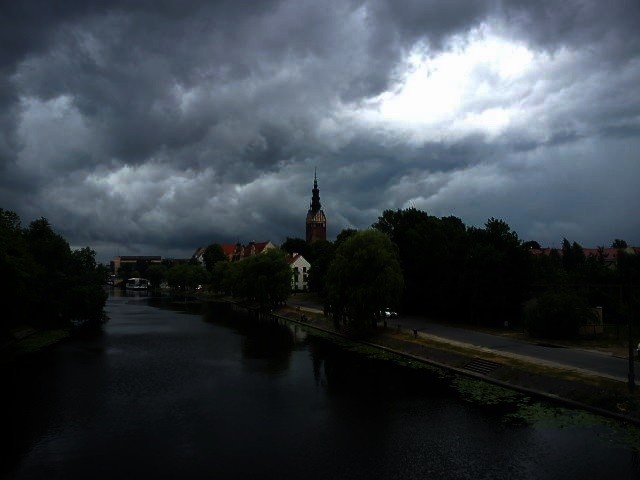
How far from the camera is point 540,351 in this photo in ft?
139

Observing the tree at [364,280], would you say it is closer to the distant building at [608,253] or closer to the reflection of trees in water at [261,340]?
the reflection of trees in water at [261,340]

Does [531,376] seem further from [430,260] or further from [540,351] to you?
[430,260]

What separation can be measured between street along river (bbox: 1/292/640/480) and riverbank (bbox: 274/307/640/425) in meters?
1.20

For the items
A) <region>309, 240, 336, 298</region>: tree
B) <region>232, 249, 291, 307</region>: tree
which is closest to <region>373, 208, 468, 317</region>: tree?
<region>309, 240, 336, 298</region>: tree

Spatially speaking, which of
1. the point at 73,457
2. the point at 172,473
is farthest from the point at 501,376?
the point at 73,457

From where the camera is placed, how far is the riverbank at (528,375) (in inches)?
1098

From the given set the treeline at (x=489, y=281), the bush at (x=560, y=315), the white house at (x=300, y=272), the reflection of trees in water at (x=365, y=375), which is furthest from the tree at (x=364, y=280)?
the white house at (x=300, y=272)

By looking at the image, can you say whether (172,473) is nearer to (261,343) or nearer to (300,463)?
(300,463)

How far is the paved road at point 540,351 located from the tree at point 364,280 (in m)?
6.04

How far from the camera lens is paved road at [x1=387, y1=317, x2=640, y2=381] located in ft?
114

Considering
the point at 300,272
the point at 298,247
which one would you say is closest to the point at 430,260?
the point at 300,272

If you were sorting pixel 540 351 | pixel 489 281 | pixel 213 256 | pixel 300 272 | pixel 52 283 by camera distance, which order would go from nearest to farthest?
pixel 540 351 < pixel 489 281 < pixel 52 283 < pixel 300 272 < pixel 213 256

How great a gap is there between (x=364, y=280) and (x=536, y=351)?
19.5m

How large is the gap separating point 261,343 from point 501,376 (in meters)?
30.4
